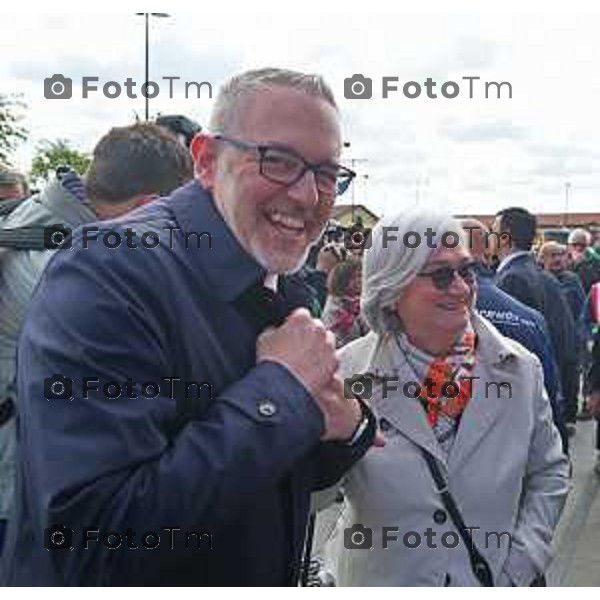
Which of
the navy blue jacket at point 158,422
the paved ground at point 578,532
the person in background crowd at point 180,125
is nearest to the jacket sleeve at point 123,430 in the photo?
the navy blue jacket at point 158,422

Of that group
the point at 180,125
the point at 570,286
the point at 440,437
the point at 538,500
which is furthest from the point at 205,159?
the point at 570,286

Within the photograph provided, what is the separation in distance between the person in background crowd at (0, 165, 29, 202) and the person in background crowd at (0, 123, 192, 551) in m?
2.11

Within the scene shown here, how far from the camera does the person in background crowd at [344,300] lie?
18.7ft

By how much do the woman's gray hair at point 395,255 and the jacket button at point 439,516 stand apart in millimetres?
470

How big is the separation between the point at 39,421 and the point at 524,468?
4.76 ft

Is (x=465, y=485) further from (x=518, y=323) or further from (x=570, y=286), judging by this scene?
(x=570, y=286)

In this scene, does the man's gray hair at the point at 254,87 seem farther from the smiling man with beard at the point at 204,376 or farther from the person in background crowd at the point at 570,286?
the person in background crowd at the point at 570,286

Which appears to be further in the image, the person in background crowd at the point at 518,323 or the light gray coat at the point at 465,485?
the person in background crowd at the point at 518,323

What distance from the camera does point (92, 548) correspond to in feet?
4.14

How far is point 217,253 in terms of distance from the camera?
1467mm

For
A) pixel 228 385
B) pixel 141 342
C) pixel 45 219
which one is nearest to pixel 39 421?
pixel 141 342

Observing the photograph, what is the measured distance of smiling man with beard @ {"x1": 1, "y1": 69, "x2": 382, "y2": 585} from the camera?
1226 millimetres

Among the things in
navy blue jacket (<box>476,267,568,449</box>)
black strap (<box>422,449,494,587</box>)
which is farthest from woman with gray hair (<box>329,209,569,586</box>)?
navy blue jacket (<box>476,267,568,449</box>)

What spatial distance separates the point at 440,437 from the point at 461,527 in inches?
8.3
